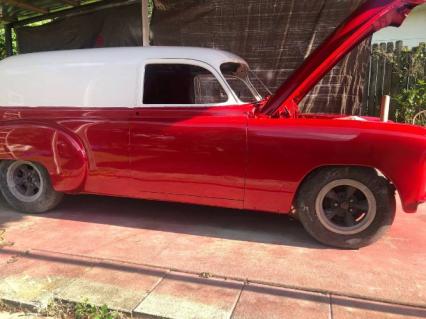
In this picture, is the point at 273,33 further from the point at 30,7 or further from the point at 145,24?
the point at 30,7

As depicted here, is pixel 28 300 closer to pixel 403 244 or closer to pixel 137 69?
pixel 137 69

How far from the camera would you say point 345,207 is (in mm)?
4023

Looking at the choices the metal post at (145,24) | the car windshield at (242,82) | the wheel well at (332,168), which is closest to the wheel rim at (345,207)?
the wheel well at (332,168)

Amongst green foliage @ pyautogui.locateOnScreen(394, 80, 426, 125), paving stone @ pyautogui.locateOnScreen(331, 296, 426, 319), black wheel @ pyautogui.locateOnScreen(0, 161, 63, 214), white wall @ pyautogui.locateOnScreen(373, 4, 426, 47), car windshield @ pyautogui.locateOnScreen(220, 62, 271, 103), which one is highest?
white wall @ pyautogui.locateOnScreen(373, 4, 426, 47)

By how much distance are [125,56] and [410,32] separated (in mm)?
13595

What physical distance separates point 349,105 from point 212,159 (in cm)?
366

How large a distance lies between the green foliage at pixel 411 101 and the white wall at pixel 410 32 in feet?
24.4

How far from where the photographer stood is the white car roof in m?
4.56

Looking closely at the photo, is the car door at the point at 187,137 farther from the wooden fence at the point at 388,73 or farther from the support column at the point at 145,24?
the wooden fence at the point at 388,73

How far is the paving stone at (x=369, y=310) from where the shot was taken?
294 cm

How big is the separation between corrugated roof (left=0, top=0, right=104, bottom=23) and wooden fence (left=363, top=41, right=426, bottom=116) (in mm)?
5518

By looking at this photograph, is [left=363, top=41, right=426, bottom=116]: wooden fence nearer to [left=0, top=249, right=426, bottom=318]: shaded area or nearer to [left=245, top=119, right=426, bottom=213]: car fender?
[left=245, top=119, right=426, bottom=213]: car fender

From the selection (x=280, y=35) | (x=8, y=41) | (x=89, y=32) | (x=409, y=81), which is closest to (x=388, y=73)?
(x=409, y=81)

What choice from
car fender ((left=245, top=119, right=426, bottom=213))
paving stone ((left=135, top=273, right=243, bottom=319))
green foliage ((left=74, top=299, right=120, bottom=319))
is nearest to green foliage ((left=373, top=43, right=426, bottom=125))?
car fender ((left=245, top=119, right=426, bottom=213))
